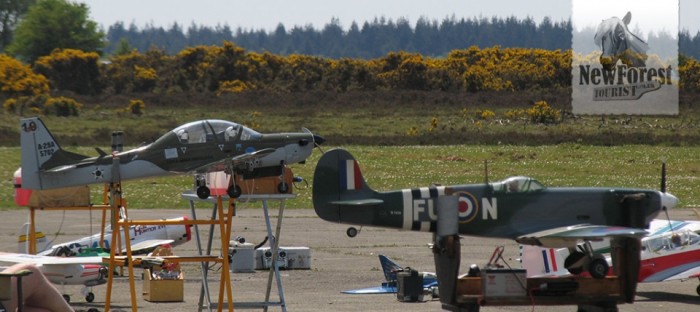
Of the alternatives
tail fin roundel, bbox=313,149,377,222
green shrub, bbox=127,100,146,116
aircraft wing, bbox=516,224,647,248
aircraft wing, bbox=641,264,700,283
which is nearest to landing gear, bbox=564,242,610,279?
aircraft wing, bbox=516,224,647,248

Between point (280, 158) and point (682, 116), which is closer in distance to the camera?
point (280, 158)

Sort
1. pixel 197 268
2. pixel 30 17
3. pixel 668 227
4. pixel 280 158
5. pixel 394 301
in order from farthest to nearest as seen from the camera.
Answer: pixel 30 17
pixel 197 268
pixel 280 158
pixel 668 227
pixel 394 301

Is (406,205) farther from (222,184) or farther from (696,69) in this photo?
(696,69)

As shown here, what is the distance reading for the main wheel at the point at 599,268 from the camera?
1767 cm

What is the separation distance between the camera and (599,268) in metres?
17.7

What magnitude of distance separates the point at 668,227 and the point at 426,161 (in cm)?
3412

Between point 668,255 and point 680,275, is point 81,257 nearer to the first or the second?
point 668,255

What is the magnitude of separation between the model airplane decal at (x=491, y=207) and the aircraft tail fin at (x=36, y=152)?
6799 millimetres

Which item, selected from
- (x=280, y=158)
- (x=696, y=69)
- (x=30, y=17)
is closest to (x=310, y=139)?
(x=280, y=158)

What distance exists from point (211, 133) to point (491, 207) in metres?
7.47

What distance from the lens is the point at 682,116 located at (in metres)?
74.2

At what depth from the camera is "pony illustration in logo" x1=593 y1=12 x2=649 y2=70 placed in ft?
204

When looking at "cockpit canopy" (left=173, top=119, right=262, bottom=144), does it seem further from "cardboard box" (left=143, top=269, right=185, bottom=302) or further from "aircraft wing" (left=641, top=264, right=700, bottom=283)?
"aircraft wing" (left=641, top=264, right=700, bottom=283)

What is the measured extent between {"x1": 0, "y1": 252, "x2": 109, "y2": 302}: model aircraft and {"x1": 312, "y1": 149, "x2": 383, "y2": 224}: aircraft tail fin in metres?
3.58
